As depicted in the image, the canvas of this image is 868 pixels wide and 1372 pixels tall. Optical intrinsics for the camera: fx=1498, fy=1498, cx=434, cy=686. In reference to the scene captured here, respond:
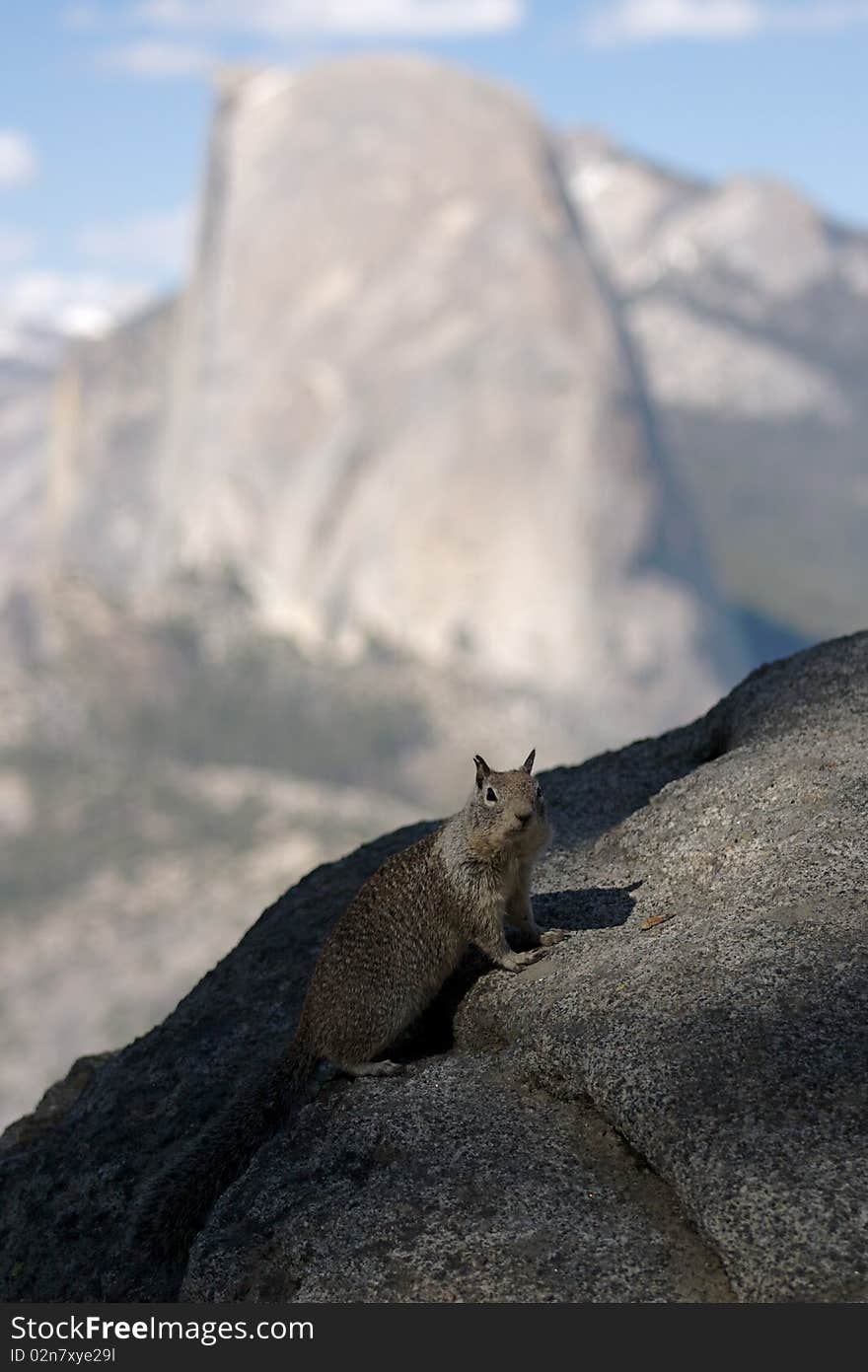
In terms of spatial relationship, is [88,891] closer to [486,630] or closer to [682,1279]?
[486,630]

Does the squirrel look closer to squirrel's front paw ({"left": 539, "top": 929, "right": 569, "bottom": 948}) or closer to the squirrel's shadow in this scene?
squirrel's front paw ({"left": 539, "top": 929, "right": 569, "bottom": 948})

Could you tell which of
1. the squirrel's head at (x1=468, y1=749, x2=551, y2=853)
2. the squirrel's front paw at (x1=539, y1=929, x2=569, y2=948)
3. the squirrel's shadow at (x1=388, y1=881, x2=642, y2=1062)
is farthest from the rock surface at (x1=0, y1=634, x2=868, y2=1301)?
the squirrel's head at (x1=468, y1=749, x2=551, y2=853)

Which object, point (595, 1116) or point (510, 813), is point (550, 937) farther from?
point (595, 1116)

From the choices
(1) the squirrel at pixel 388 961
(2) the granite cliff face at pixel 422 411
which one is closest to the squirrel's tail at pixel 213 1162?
(1) the squirrel at pixel 388 961

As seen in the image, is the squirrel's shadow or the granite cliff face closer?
the squirrel's shadow

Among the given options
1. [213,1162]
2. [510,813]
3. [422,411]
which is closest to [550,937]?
[510,813]

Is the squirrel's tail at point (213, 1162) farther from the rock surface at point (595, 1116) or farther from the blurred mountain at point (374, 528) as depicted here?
the blurred mountain at point (374, 528)

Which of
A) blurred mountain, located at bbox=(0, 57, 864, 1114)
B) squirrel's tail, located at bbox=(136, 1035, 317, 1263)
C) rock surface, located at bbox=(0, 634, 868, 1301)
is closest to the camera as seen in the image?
rock surface, located at bbox=(0, 634, 868, 1301)

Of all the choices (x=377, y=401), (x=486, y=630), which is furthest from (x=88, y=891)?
(x=377, y=401)
